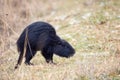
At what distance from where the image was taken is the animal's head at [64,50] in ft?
32.1

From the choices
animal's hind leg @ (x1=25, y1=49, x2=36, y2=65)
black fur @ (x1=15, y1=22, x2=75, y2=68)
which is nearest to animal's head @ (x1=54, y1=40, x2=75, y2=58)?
black fur @ (x1=15, y1=22, x2=75, y2=68)

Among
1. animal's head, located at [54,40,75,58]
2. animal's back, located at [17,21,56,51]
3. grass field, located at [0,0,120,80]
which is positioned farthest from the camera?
animal's head, located at [54,40,75,58]

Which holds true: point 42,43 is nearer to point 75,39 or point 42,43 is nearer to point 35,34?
point 35,34

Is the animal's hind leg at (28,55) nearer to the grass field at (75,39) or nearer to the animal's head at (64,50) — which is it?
the grass field at (75,39)

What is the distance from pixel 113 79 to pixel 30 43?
Answer: 217 centimetres

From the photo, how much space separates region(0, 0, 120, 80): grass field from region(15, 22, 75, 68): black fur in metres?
0.21

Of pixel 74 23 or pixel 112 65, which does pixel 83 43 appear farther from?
pixel 112 65

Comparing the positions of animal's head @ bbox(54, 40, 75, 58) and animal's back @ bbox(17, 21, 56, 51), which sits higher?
animal's back @ bbox(17, 21, 56, 51)

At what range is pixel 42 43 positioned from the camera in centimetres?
948

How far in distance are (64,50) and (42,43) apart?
22.0 inches

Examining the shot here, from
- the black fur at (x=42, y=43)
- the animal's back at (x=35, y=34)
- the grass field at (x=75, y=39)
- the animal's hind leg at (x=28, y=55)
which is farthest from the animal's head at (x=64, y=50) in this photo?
the animal's hind leg at (x=28, y=55)

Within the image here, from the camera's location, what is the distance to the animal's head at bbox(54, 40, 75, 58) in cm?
978

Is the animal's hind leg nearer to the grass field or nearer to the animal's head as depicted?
the grass field

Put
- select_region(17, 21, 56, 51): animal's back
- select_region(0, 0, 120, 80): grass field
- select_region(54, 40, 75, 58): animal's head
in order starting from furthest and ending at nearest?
select_region(54, 40, 75, 58): animal's head, select_region(17, 21, 56, 51): animal's back, select_region(0, 0, 120, 80): grass field
